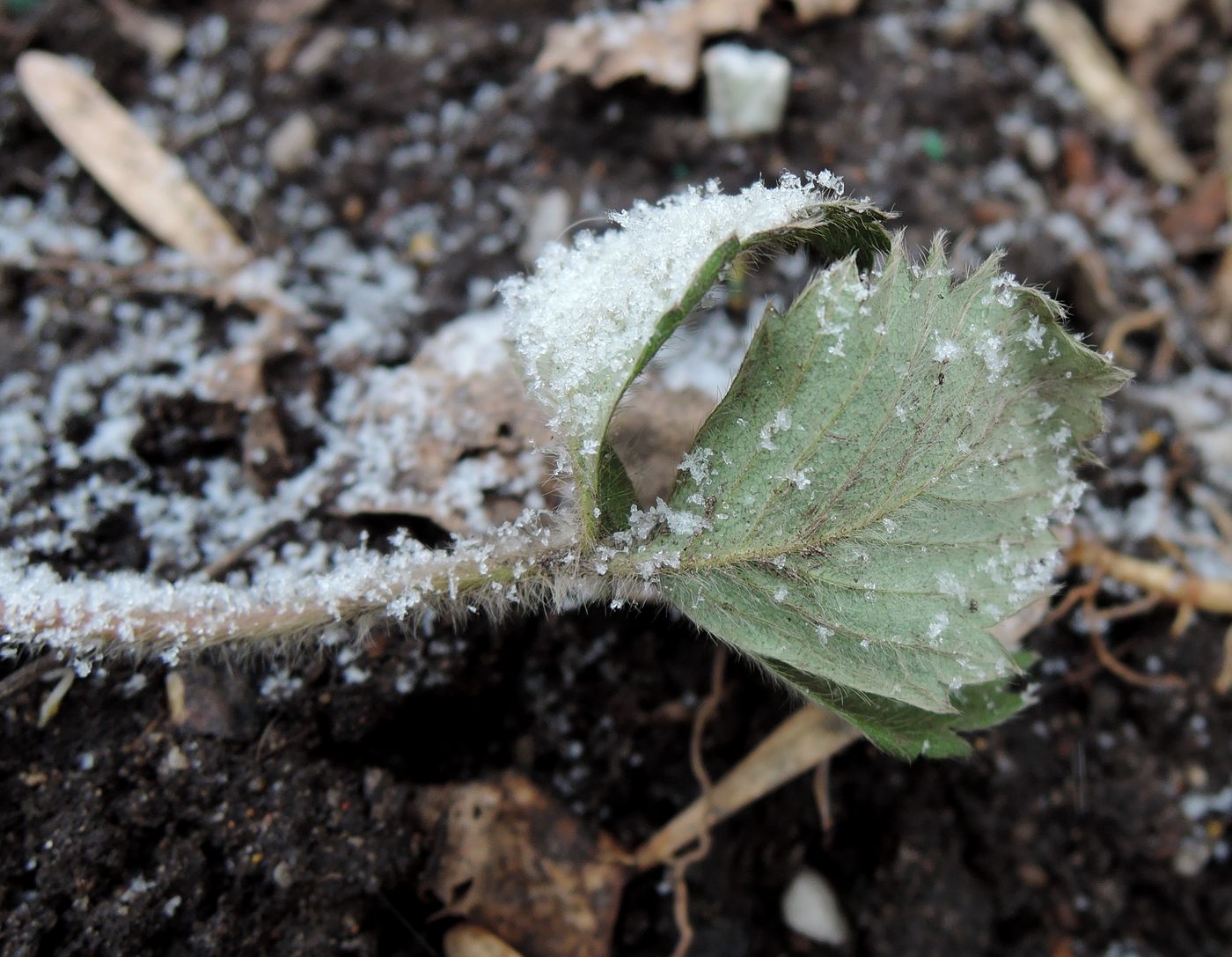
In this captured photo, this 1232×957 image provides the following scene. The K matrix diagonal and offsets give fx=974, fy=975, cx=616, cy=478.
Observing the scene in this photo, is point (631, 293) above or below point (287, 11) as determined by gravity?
above

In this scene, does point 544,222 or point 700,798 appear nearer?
point 700,798

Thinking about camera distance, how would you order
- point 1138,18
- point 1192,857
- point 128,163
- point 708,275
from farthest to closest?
point 1138,18 → point 128,163 → point 1192,857 → point 708,275

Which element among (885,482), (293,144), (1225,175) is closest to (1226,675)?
(885,482)

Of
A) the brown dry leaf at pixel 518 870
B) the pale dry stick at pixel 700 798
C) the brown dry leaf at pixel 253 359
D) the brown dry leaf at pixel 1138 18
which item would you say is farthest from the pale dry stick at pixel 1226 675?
the brown dry leaf at pixel 253 359

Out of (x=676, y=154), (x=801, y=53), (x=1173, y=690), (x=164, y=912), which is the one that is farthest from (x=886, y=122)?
(x=164, y=912)

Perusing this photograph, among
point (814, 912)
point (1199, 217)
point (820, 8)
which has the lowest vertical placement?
point (814, 912)

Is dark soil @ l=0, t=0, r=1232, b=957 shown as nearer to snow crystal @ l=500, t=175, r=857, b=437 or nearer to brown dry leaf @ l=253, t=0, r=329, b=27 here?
brown dry leaf @ l=253, t=0, r=329, b=27

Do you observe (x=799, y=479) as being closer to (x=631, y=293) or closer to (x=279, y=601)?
(x=631, y=293)

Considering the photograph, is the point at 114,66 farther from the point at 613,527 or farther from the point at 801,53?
the point at 613,527
